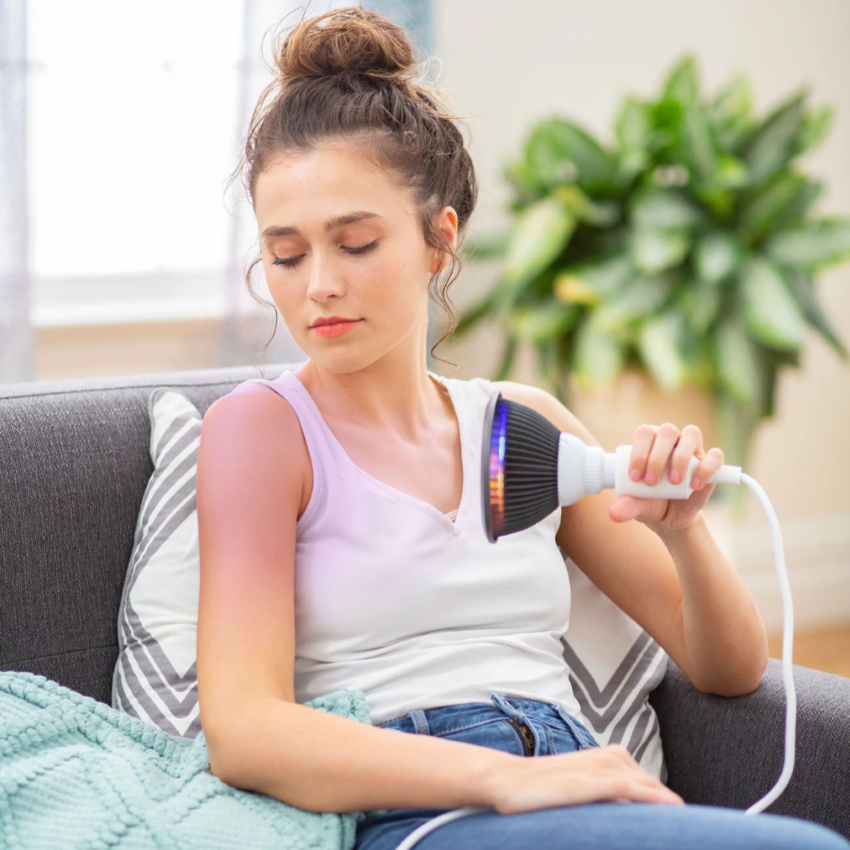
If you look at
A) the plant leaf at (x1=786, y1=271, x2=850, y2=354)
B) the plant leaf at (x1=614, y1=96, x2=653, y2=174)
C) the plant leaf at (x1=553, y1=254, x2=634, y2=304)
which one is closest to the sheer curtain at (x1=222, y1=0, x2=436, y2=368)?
the plant leaf at (x1=614, y1=96, x2=653, y2=174)

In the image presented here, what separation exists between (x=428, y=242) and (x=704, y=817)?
0.70m

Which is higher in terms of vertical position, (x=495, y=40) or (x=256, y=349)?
(x=495, y=40)

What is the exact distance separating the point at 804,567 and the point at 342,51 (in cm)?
246

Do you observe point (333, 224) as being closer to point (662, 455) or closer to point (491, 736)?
point (662, 455)

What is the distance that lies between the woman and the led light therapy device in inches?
0.6

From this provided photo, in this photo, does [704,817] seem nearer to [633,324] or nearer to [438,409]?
[438,409]

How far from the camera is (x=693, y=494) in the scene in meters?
1.05

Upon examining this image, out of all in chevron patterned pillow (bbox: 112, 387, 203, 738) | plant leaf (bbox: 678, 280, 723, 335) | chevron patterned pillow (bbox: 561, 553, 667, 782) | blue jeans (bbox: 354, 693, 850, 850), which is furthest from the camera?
plant leaf (bbox: 678, 280, 723, 335)

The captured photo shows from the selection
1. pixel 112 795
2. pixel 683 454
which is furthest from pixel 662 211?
pixel 112 795

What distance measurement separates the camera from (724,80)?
312 cm

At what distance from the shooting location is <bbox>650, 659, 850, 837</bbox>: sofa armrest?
1189 millimetres

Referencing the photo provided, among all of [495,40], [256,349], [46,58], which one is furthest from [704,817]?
[495,40]

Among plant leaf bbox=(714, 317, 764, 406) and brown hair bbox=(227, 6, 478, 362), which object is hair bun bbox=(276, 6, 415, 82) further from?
plant leaf bbox=(714, 317, 764, 406)

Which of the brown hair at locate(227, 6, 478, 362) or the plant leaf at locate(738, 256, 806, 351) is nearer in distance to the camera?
the brown hair at locate(227, 6, 478, 362)
